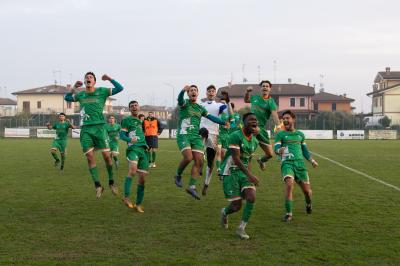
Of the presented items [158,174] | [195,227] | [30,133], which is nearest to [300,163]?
[195,227]

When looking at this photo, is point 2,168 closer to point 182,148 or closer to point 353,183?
point 182,148

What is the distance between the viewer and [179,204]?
1066cm

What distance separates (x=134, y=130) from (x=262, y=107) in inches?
128

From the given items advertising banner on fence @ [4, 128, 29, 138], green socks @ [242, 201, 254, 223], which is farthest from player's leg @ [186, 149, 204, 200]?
advertising banner on fence @ [4, 128, 29, 138]

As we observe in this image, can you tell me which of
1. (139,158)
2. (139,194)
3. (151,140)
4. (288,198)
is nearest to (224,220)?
(288,198)

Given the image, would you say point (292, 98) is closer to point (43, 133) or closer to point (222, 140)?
point (43, 133)

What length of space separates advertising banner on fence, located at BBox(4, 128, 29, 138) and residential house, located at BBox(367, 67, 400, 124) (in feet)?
153

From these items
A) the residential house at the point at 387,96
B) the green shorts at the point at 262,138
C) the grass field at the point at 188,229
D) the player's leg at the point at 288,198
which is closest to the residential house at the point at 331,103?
the residential house at the point at 387,96

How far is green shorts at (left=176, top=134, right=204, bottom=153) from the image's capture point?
1124 cm

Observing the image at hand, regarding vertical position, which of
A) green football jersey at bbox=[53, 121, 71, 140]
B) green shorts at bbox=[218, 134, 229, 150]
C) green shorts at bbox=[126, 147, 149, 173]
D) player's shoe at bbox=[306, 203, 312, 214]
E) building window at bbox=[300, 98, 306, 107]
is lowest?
player's shoe at bbox=[306, 203, 312, 214]

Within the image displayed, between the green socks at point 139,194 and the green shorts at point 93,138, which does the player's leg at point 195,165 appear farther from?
the green shorts at point 93,138

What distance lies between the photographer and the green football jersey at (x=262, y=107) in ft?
39.1

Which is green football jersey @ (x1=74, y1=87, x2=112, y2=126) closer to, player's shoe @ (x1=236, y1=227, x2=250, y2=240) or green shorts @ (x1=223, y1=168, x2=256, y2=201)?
green shorts @ (x1=223, y1=168, x2=256, y2=201)

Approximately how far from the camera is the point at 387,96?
75.3 m
